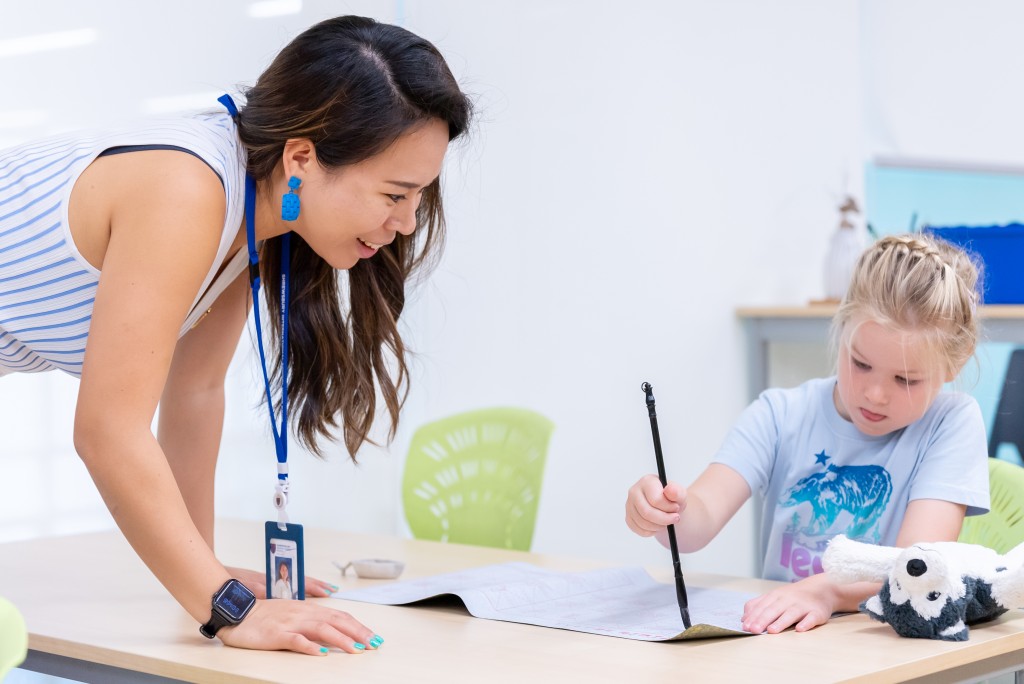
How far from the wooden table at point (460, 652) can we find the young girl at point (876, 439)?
0.17m

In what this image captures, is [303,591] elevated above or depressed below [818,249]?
below

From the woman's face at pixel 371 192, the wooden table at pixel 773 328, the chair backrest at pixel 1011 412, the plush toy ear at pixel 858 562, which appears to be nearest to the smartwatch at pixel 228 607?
the woman's face at pixel 371 192

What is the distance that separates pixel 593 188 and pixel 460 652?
83.8 inches

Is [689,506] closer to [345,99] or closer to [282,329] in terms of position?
[282,329]

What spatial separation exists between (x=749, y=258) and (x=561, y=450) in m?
0.90

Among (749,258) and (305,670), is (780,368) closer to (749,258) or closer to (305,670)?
(749,258)

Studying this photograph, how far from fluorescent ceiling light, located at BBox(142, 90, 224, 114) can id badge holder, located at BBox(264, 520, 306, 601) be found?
1.27 metres

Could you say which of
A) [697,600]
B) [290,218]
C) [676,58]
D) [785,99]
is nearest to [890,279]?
[697,600]

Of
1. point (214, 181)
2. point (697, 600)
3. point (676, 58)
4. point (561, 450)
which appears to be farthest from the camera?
point (676, 58)

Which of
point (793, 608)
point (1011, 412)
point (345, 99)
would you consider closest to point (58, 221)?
point (345, 99)

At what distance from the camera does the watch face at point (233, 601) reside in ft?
3.62

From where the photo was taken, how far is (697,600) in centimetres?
134

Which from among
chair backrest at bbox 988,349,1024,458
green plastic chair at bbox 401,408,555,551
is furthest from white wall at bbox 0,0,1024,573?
chair backrest at bbox 988,349,1024,458

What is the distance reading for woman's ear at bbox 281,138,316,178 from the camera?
1.23 meters
